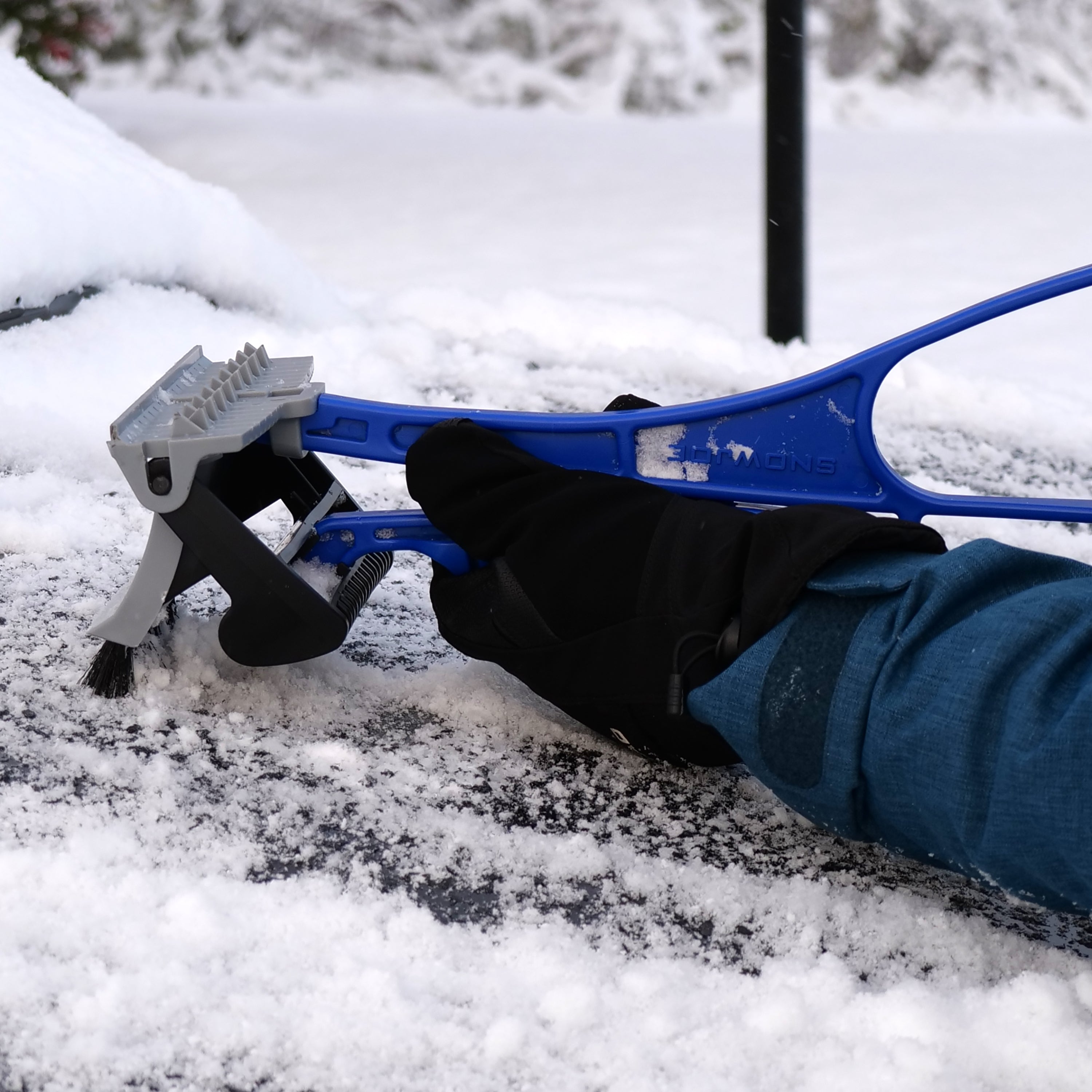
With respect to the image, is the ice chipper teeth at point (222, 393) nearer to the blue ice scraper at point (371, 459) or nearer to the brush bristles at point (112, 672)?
the blue ice scraper at point (371, 459)

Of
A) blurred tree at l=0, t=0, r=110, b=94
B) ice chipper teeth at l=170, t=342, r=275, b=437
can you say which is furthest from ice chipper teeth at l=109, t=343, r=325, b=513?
blurred tree at l=0, t=0, r=110, b=94

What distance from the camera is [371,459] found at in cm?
96

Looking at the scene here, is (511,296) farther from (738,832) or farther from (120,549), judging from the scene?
(738,832)

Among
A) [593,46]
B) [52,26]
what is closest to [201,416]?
[52,26]

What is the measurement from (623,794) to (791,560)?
0.79ft

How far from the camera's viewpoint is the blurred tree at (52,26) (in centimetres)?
417

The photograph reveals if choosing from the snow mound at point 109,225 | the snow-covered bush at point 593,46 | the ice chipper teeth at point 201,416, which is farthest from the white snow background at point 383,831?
the snow-covered bush at point 593,46

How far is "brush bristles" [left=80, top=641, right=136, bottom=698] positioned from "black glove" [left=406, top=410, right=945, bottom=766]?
0.87 feet

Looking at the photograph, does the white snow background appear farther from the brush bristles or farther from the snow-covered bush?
the snow-covered bush

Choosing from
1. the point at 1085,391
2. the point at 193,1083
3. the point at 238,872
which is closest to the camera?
the point at 193,1083

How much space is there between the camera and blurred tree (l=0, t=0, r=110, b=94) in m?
4.17

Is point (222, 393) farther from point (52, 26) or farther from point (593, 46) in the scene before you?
point (593, 46)

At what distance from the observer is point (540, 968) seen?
2.39 feet

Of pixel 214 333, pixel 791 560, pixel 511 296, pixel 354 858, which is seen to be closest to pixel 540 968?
pixel 354 858
